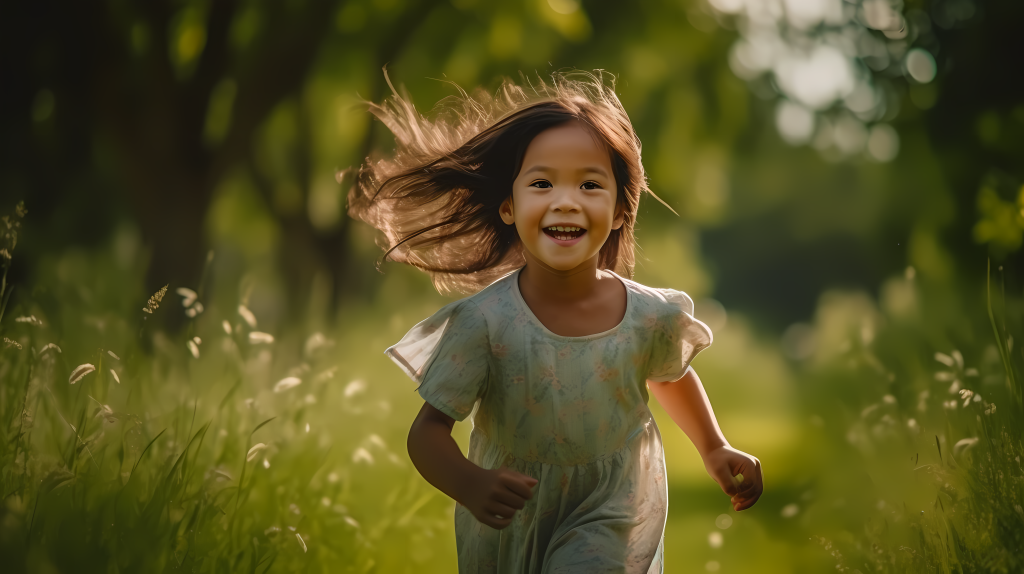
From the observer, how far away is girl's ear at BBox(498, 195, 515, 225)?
257cm

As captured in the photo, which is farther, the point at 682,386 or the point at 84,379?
the point at 84,379

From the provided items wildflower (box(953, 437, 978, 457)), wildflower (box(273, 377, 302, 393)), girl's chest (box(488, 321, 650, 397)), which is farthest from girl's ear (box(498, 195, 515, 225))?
wildflower (box(953, 437, 978, 457))

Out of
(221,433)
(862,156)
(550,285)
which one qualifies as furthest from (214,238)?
(862,156)

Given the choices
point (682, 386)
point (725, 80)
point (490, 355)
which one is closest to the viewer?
point (490, 355)

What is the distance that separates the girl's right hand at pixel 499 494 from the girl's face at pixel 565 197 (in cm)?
60

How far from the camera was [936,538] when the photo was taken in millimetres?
3004

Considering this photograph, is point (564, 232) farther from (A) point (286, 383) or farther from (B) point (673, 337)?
(A) point (286, 383)

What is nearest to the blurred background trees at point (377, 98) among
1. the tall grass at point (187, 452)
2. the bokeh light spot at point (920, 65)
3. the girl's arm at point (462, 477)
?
the bokeh light spot at point (920, 65)

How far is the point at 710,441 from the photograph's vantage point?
254 centimetres

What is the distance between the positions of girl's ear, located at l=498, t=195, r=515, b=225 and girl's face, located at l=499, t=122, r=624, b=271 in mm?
126

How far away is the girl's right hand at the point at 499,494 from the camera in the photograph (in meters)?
2.01

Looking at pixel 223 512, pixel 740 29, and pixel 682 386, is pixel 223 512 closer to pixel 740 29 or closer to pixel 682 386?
pixel 682 386

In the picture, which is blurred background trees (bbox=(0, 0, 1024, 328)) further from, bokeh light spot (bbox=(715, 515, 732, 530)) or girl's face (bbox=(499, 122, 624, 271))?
girl's face (bbox=(499, 122, 624, 271))

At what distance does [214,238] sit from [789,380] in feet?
16.8
